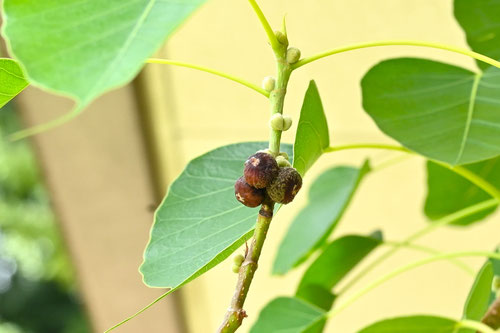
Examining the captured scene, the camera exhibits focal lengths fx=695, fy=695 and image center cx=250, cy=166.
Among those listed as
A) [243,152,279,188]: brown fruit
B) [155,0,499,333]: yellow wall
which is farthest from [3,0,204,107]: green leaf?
[155,0,499,333]: yellow wall

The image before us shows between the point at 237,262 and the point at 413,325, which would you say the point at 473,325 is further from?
the point at 237,262

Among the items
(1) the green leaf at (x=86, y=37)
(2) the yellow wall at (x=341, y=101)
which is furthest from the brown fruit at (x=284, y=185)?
(2) the yellow wall at (x=341, y=101)

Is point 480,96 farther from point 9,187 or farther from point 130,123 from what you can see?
point 9,187

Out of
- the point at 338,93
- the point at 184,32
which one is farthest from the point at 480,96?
the point at 184,32

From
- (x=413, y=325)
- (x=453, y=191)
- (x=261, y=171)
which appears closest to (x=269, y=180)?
(x=261, y=171)

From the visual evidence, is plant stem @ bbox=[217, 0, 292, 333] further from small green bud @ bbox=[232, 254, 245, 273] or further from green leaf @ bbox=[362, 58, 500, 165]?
green leaf @ bbox=[362, 58, 500, 165]

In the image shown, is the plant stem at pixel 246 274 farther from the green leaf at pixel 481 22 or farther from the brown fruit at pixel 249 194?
the green leaf at pixel 481 22

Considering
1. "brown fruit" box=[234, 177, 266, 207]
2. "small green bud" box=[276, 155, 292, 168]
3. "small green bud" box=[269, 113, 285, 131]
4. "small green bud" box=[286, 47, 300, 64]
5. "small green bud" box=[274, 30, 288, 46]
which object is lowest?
"brown fruit" box=[234, 177, 266, 207]
